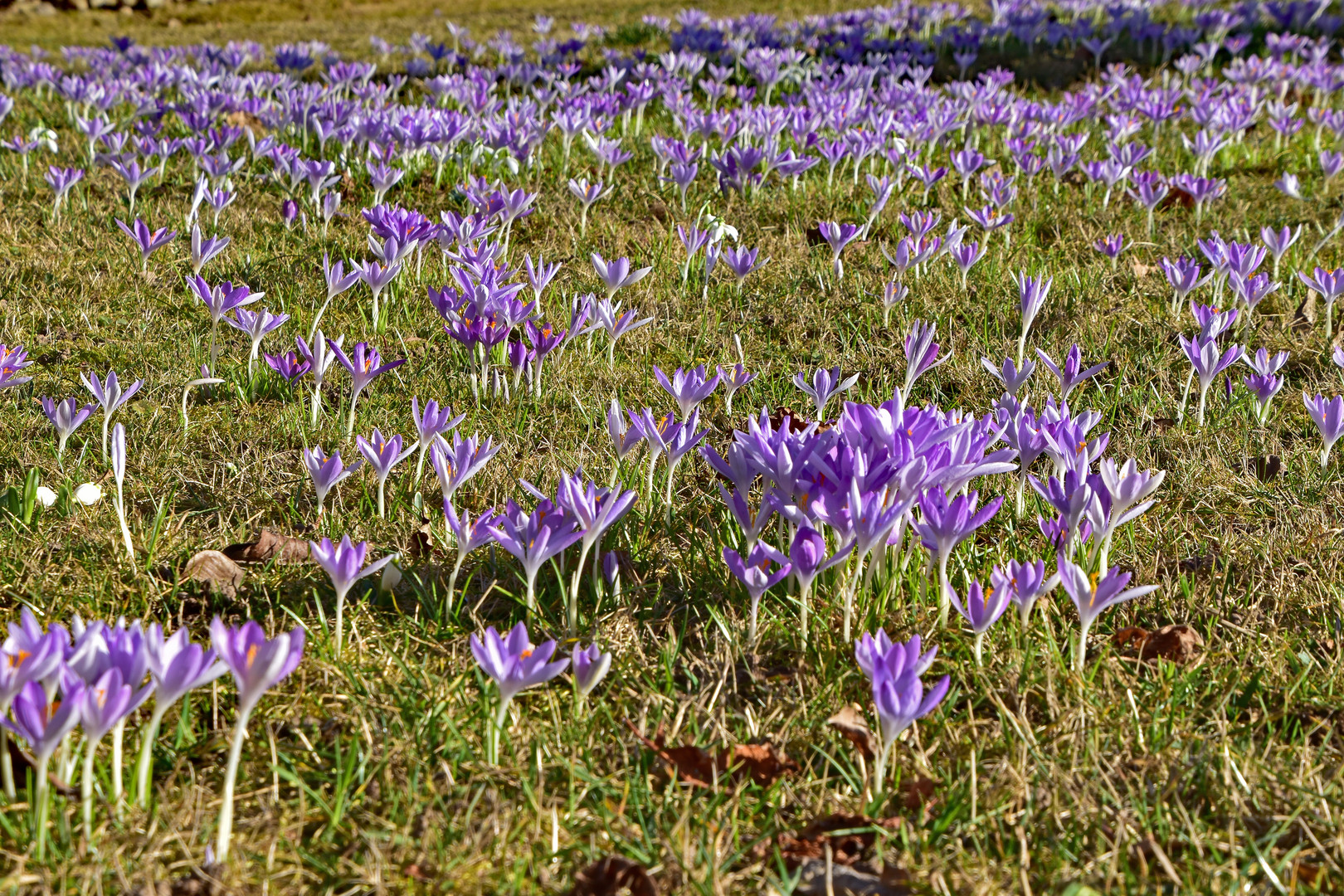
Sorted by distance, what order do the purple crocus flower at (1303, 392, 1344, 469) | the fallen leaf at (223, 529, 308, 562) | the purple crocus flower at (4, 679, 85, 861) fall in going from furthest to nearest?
the purple crocus flower at (1303, 392, 1344, 469)
the fallen leaf at (223, 529, 308, 562)
the purple crocus flower at (4, 679, 85, 861)

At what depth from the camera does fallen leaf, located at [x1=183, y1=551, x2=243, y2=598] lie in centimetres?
217

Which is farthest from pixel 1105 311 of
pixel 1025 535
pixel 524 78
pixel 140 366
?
pixel 524 78

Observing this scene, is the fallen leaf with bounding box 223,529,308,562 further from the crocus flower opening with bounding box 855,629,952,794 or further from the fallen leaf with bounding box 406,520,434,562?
the crocus flower opening with bounding box 855,629,952,794

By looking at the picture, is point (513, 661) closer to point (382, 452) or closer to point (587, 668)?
point (587, 668)

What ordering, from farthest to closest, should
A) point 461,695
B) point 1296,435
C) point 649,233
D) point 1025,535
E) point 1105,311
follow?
point 649,233 < point 1105,311 < point 1296,435 < point 1025,535 < point 461,695

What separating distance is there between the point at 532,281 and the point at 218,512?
3.89 ft

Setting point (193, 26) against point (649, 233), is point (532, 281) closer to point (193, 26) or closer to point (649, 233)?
point (649, 233)

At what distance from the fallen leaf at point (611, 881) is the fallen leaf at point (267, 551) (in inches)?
41.9

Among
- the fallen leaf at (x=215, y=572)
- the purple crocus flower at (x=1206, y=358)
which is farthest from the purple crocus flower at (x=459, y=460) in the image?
the purple crocus flower at (x=1206, y=358)

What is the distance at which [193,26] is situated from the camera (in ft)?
50.2

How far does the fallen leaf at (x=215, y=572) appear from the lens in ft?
7.11

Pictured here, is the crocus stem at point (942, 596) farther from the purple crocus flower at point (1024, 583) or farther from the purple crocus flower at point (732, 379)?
the purple crocus flower at point (732, 379)

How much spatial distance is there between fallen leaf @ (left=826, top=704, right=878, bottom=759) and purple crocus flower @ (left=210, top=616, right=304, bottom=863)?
87 centimetres

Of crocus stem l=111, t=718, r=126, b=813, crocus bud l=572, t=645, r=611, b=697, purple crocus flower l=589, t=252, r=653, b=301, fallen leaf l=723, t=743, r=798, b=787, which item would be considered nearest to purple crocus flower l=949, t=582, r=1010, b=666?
fallen leaf l=723, t=743, r=798, b=787
